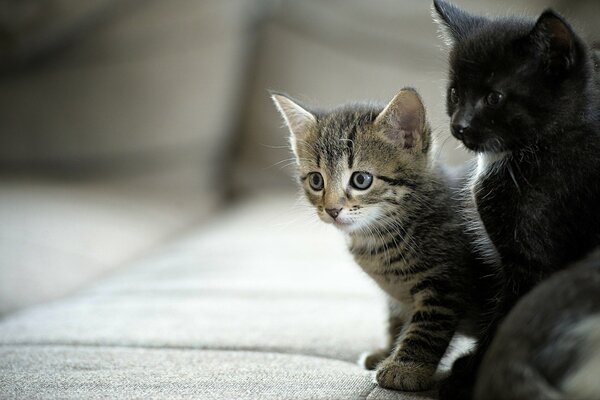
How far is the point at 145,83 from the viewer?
3322mm

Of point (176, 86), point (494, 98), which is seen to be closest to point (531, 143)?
point (494, 98)

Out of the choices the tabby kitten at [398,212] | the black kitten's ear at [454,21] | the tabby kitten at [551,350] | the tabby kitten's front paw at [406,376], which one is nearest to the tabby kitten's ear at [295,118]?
the tabby kitten at [398,212]

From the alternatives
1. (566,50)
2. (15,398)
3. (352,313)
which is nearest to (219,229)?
(352,313)

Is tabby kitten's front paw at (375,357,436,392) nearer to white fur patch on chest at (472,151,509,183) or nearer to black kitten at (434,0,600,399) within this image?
black kitten at (434,0,600,399)

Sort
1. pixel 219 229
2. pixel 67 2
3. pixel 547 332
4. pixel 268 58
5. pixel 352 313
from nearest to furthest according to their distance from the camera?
pixel 547 332, pixel 352 313, pixel 219 229, pixel 67 2, pixel 268 58

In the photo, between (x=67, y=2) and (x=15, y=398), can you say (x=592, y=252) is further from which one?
(x=67, y=2)

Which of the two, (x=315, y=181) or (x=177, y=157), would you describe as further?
(x=177, y=157)

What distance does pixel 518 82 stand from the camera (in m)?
1.22

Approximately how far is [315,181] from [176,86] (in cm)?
181

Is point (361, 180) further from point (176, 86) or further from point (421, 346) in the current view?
point (176, 86)

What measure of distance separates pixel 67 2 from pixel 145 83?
0.47m

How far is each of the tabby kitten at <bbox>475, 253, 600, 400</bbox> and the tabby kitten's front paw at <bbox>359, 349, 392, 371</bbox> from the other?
609 mm

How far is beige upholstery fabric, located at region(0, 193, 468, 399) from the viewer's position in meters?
1.33

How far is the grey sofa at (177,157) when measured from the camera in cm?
206
